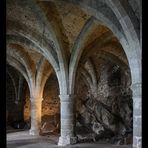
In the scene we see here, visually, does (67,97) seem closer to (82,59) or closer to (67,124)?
(67,124)

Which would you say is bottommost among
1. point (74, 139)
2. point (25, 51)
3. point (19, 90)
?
point (74, 139)

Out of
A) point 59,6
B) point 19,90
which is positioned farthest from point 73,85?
point 19,90

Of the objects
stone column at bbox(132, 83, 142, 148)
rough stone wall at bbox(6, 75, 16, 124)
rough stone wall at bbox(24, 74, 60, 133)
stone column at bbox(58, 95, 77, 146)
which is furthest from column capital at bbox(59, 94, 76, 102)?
rough stone wall at bbox(6, 75, 16, 124)

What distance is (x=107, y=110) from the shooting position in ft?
49.0

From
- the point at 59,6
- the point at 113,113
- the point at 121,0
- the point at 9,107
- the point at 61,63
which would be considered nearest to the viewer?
the point at 121,0

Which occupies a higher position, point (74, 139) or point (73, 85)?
point (73, 85)

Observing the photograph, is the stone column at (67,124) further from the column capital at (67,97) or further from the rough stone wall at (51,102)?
the rough stone wall at (51,102)

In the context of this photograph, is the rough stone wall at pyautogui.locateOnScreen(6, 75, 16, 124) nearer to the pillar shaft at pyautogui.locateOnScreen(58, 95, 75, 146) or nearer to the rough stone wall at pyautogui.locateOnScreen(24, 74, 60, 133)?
the rough stone wall at pyautogui.locateOnScreen(24, 74, 60, 133)

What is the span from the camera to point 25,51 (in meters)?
13.5

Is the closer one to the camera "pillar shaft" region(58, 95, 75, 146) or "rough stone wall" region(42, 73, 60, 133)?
"pillar shaft" region(58, 95, 75, 146)

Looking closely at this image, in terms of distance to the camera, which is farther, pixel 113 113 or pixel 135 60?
pixel 113 113

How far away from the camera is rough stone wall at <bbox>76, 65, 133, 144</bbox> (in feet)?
45.0
